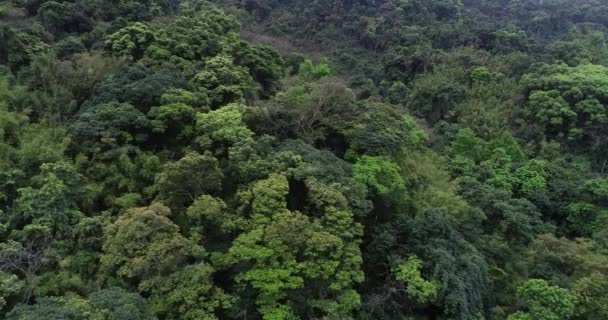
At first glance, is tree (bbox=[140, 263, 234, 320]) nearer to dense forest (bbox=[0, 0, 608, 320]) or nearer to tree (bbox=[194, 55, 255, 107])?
dense forest (bbox=[0, 0, 608, 320])

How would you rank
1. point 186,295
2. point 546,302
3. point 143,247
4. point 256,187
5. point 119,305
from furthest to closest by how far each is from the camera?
point 546,302 < point 256,187 < point 143,247 < point 186,295 < point 119,305

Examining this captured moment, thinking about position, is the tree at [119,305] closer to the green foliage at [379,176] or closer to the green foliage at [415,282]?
the green foliage at [415,282]

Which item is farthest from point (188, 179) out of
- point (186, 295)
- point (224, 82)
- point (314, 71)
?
point (314, 71)

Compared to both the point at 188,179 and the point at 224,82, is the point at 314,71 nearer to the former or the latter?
the point at 224,82

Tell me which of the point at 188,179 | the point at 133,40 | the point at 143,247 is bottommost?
the point at 143,247

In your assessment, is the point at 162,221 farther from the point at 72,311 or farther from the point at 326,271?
the point at 326,271

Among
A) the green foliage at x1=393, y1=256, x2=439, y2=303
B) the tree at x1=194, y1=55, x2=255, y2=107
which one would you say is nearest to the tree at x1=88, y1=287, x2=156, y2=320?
the green foliage at x1=393, y1=256, x2=439, y2=303

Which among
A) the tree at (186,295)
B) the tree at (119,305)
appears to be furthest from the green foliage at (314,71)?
the tree at (119,305)

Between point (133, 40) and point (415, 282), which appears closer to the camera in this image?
point (415, 282)

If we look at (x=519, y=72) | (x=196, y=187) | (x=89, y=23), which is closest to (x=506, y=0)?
(x=519, y=72)
